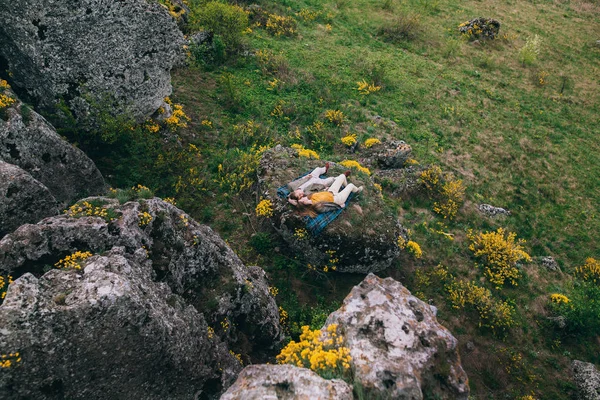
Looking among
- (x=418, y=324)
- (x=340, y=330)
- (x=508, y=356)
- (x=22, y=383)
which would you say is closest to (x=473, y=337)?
(x=508, y=356)

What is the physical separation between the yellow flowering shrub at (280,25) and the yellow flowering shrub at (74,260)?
23923 millimetres

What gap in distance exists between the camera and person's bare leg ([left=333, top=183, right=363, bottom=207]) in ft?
43.5

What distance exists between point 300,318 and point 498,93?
78.1 ft

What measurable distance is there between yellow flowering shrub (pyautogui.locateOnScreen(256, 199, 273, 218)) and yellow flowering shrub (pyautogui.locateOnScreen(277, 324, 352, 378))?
241 inches

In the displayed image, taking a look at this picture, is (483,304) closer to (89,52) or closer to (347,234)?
(347,234)

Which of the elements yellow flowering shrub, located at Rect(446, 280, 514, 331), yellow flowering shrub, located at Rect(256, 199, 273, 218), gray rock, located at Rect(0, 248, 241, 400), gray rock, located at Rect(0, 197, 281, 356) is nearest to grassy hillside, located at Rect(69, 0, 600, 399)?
yellow flowering shrub, located at Rect(446, 280, 514, 331)

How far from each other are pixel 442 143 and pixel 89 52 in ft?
58.5

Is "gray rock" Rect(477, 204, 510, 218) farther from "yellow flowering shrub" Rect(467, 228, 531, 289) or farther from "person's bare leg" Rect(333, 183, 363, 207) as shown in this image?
"person's bare leg" Rect(333, 183, 363, 207)

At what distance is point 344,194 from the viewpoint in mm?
13578

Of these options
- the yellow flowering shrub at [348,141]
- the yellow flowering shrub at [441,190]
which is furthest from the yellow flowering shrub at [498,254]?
the yellow flowering shrub at [348,141]

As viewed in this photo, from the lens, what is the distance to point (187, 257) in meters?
8.51

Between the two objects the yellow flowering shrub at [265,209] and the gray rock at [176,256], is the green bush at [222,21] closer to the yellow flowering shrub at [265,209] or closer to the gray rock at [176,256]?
the yellow flowering shrub at [265,209]

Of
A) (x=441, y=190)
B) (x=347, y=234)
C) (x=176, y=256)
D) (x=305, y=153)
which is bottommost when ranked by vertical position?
(x=441, y=190)

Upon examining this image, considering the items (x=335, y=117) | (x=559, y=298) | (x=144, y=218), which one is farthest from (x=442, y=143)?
(x=144, y=218)
